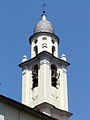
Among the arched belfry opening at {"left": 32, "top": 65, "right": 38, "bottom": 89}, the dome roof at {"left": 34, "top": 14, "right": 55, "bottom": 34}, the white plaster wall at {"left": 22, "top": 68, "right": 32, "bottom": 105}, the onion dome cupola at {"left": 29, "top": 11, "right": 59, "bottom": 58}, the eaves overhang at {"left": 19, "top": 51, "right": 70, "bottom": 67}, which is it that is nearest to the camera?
the white plaster wall at {"left": 22, "top": 68, "right": 32, "bottom": 105}

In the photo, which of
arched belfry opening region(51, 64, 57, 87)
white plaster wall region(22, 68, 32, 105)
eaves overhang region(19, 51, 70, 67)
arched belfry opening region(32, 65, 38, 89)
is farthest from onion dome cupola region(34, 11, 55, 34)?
white plaster wall region(22, 68, 32, 105)

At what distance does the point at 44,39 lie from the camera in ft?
242

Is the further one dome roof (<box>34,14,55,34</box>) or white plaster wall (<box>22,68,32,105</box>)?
dome roof (<box>34,14,55,34</box>)

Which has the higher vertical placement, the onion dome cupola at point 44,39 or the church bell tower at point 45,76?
the onion dome cupola at point 44,39

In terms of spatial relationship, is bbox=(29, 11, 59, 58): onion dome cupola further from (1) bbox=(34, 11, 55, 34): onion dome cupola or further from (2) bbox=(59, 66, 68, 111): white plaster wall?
(2) bbox=(59, 66, 68, 111): white plaster wall

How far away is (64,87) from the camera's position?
233 ft

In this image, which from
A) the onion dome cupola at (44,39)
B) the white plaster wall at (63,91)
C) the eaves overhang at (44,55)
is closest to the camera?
the white plaster wall at (63,91)

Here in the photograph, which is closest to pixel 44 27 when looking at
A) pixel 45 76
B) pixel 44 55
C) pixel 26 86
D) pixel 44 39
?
pixel 44 39

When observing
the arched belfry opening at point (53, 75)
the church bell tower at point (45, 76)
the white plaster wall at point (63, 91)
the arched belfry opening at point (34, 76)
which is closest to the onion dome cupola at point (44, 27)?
the church bell tower at point (45, 76)

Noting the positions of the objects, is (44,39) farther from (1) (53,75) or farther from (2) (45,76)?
(2) (45,76)

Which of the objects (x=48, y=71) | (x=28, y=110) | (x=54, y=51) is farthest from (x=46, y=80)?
(x=28, y=110)

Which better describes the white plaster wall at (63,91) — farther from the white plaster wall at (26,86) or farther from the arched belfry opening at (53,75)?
the white plaster wall at (26,86)

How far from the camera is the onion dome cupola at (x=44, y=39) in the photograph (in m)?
73.0

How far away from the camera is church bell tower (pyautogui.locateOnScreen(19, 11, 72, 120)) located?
222 ft
